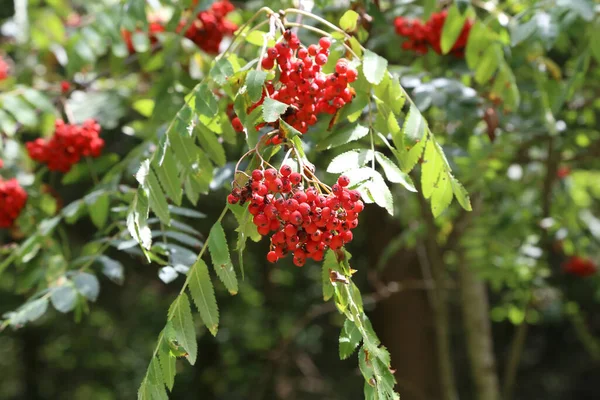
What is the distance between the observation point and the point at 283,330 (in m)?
6.41

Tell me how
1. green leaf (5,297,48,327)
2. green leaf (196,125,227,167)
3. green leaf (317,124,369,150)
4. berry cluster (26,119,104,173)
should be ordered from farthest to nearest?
berry cluster (26,119,104,173) → green leaf (5,297,48,327) → green leaf (196,125,227,167) → green leaf (317,124,369,150)

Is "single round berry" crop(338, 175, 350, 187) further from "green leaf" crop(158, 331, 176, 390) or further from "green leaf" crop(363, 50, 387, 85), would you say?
"green leaf" crop(158, 331, 176, 390)

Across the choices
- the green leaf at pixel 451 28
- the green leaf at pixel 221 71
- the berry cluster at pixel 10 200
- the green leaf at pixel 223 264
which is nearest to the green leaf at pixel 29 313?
the berry cluster at pixel 10 200

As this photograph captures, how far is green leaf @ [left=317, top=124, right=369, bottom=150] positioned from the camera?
4.85ft

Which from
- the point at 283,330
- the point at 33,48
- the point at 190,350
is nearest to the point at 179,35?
the point at 190,350

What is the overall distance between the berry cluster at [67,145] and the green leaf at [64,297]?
1.79 ft

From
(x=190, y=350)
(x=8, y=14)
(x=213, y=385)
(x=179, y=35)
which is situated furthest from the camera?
(x=213, y=385)

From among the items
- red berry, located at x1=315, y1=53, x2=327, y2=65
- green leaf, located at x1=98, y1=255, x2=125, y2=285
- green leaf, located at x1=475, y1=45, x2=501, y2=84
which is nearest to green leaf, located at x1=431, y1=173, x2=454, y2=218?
red berry, located at x1=315, y1=53, x2=327, y2=65

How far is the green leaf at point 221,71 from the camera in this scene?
1464mm

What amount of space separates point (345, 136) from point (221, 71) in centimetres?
32

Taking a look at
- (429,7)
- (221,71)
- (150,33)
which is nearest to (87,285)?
(221,71)

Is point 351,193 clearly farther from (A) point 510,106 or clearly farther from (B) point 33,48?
(B) point 33,48

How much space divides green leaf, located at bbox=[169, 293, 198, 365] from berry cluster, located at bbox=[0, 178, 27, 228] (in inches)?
44.8

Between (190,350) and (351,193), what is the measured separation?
1.53 feet
